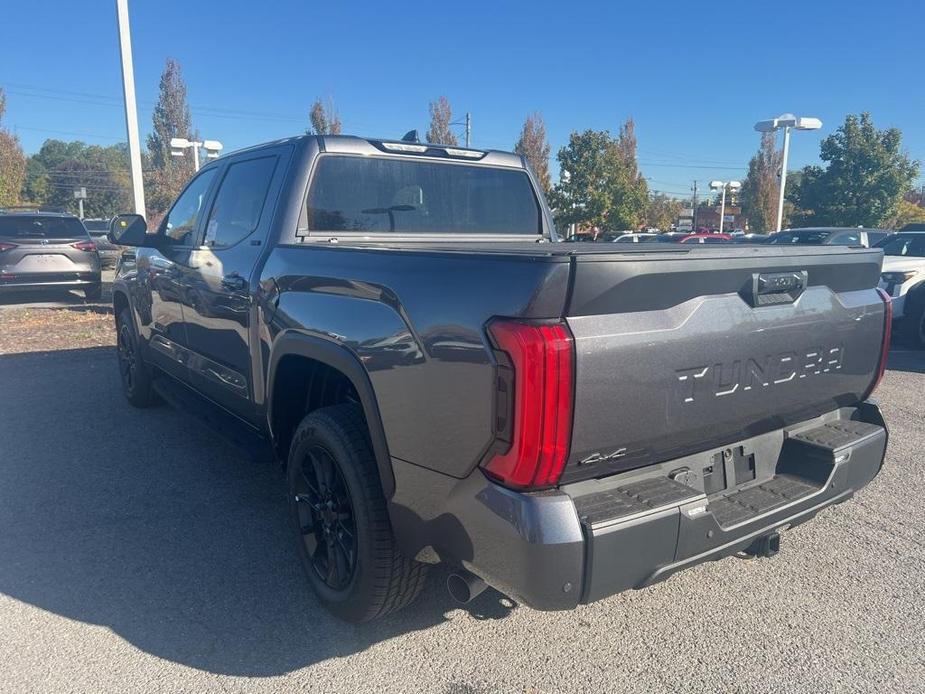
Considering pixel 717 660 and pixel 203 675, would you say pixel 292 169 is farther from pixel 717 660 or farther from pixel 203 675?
pixel 717 660

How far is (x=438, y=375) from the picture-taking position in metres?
2.24

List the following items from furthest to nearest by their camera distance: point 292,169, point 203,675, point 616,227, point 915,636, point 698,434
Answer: point 616,227 → point 292,169 → point 915,636 → point 203,675 → point 698,434

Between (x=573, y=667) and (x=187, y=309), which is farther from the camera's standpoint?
(x=187, y=309)

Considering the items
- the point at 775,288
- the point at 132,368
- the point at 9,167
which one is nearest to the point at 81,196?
the point at 9,167

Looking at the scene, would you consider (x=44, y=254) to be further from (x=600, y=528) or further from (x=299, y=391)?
(x=600, y=528)

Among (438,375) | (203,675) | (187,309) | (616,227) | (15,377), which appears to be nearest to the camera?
(438,375)

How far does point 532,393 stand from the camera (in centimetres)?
200

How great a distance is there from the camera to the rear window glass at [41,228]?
40.5ft

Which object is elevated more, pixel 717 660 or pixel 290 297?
pixel 290 297

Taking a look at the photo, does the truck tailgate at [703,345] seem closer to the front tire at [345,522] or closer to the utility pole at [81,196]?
the front tire at [345,522]

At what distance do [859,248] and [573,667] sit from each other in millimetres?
2072

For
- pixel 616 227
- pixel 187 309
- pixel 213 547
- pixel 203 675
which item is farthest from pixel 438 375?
pixel 616 227

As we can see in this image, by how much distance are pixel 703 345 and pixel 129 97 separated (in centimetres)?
1259

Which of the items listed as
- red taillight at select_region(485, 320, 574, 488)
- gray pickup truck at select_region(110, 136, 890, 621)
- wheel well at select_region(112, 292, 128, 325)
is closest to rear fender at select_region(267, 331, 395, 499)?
gray pickup truck at select_region(110, 136, 890, 621)
